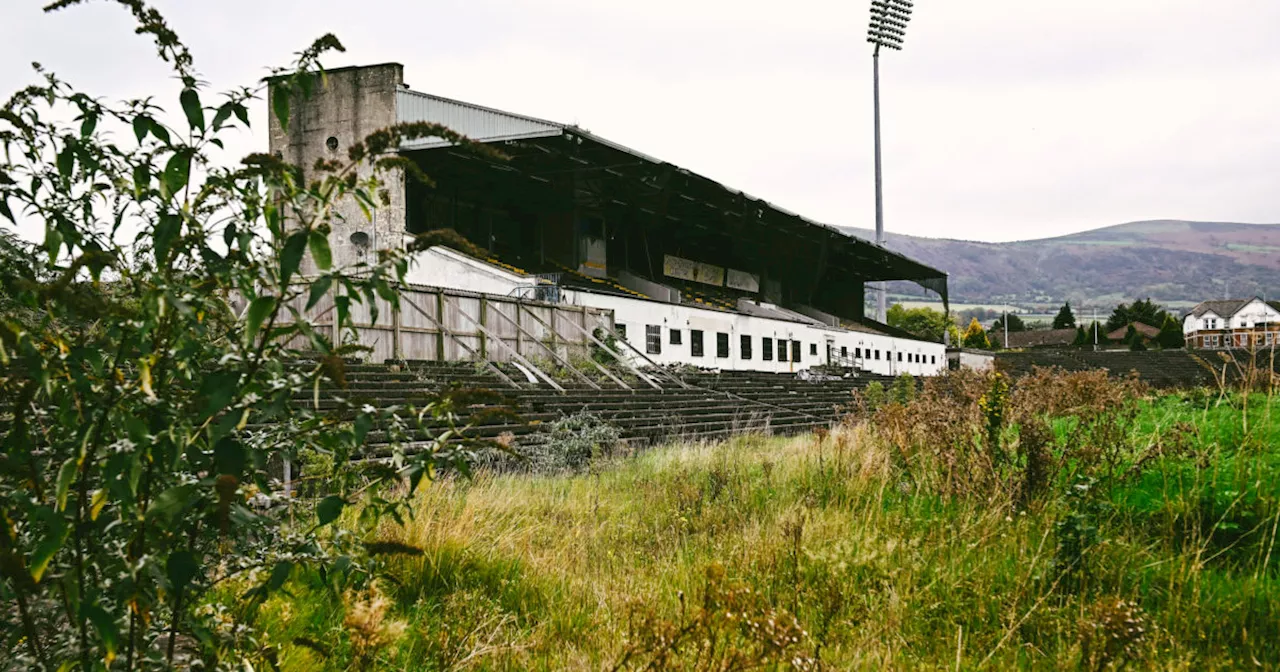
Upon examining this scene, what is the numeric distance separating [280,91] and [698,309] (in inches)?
1253

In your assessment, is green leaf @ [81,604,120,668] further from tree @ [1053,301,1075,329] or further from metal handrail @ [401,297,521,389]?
tree @ [1053,301,1075,329]

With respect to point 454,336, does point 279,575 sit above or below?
below

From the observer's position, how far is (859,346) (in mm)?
48000

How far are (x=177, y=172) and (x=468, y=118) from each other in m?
28.8

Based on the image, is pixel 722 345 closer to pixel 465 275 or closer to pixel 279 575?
pixel 465 275

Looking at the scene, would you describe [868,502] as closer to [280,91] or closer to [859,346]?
[280,91]

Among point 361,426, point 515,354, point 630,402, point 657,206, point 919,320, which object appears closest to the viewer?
point 361,426

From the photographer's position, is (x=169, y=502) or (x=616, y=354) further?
(x=616, y=354)

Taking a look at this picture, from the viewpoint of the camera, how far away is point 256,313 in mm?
2057

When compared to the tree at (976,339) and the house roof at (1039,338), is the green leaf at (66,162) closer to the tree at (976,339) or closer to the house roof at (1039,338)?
the tree at (976,339)

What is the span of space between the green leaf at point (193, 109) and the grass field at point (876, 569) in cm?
129

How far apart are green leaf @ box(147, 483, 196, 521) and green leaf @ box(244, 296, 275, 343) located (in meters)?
0.39

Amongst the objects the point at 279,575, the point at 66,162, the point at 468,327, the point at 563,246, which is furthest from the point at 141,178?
the point at 563,246

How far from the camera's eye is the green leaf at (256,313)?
2.03 m
